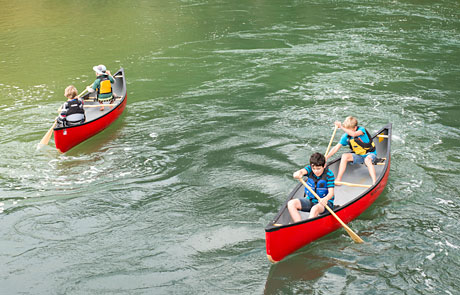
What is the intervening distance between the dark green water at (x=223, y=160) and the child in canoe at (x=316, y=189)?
2.01 ft

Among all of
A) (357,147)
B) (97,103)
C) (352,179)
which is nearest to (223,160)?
(352,179)

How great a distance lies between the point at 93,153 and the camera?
11.7 metres

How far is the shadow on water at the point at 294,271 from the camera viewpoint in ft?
23.1

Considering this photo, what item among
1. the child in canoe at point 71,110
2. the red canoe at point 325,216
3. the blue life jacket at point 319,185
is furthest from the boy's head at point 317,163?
the child in canoe at point 71,110

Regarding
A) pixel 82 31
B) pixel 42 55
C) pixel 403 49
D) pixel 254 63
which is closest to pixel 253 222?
pixel 254 63

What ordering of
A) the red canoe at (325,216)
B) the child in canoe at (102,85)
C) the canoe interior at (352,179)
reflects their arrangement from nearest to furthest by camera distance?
the red canoe at (325,216) → the canoe interior at (352,179) → the child in canoe at (102,85)

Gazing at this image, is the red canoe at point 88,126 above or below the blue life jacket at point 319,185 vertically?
below

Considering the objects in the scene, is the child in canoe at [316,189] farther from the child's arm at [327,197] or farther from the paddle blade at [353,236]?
the paddle blade at [353,236]

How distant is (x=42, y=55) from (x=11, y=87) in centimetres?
447

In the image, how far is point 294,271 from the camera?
24.0 feet

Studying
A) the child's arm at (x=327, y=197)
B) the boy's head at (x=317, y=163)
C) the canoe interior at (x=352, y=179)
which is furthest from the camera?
the canoe interior at (x=352, y=179)

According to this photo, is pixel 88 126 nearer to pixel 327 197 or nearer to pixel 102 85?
pixel 102 85

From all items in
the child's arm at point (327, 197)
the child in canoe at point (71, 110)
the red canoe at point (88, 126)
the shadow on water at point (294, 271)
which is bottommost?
Answer: the shadow on water at point (294, 271)

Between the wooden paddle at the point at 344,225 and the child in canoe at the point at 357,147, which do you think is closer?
the wooden paddle at the point at 344,225
